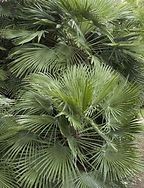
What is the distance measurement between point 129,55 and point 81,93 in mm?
1497

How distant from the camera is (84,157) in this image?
374cm

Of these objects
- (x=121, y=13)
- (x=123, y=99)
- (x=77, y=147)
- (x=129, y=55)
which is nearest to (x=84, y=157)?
(x=77, y=147)

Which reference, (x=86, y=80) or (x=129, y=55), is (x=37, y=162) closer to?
(x=86, y=80)

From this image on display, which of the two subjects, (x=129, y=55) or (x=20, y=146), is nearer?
(x=20, y=146)

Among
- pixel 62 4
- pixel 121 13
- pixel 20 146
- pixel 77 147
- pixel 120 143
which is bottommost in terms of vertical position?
pixel 120 143

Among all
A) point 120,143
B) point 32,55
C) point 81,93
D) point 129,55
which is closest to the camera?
point 81,93

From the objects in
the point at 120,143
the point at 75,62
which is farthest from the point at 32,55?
the point at 120,143

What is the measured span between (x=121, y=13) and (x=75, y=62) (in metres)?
0.89

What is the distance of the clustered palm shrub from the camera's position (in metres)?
3.62

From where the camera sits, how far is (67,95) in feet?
11.7

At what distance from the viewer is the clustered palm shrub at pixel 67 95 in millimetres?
3621

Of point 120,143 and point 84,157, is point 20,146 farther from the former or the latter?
point 120,143

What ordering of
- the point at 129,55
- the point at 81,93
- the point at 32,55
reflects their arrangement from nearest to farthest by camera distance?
the point at 81,93 < the point at 32,55 < the point at 129,55

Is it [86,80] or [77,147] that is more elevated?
[86,80]
